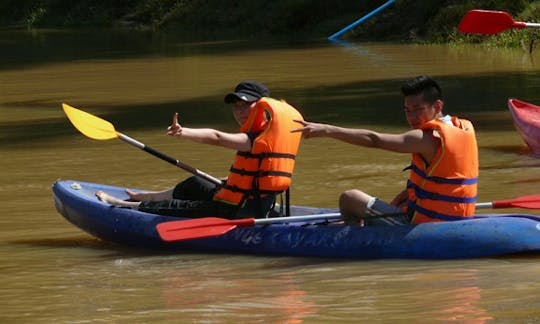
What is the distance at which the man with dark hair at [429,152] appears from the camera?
23.4 ft

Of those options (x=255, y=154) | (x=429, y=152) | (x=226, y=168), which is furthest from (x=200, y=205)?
(x=226, y=168)

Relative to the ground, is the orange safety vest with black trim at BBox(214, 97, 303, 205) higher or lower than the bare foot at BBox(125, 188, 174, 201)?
higher

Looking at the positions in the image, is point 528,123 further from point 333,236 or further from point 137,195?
point 333,236

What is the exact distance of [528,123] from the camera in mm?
12703

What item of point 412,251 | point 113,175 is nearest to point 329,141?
point 113,175

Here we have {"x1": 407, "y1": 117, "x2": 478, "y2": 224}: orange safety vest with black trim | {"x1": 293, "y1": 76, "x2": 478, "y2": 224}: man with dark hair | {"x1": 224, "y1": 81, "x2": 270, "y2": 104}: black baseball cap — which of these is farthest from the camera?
{"x1": 224, "y1": 81, "x2": 270, "y2": 104}: black baseball cap

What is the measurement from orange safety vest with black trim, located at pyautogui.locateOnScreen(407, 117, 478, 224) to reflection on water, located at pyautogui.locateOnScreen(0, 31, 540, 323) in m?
0.31

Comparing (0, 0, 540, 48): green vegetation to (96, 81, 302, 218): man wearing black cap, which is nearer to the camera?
(96, 81, 302, 218): man wearing black cap

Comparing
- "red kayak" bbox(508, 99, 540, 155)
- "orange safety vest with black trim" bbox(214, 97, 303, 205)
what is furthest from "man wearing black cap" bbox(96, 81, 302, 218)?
"red kayak" bbox(508, 99, 540, 155)

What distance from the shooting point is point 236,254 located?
27.1 feet

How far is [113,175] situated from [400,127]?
408 centimetres

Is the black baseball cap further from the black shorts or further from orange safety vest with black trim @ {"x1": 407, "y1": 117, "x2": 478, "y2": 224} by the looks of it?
orange safety vest with black trim @ {"x1": 407, "y1": 117, "x2": 478, "y2": 224}

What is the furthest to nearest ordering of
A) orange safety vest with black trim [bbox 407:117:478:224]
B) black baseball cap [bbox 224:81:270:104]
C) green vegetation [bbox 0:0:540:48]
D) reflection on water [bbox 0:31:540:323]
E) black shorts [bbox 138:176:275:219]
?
green vegetation [bbox 0:0:540:48] < black shorts [bbox 138:176:275:219] < black baseball cap [bbox 224:81:270:104] < orange safety vest with black trim [bbox 407:117:478:224] < reflection on water [bbox 0:31:540:323]

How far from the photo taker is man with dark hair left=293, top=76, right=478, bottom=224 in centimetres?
713
